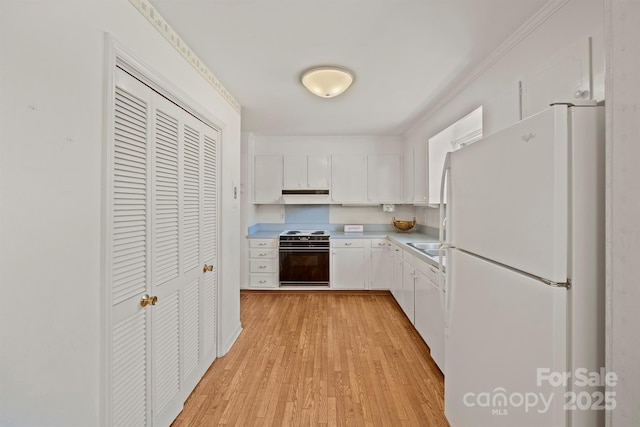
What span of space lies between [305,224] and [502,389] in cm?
387

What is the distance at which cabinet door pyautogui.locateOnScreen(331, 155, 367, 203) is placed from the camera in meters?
4.50

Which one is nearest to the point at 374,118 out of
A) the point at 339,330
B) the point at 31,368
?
the point at 339,330

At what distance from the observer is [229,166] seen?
264 centimetres

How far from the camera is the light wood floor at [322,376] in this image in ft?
5.85

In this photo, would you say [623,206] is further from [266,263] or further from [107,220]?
[266,263]

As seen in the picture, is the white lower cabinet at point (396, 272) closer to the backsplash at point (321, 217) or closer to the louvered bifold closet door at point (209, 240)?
the backsplash at point (321, 217)

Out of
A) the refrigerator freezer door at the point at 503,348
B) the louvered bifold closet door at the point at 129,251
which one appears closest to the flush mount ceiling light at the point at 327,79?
the louvered bifold closet door at the point at 129,251

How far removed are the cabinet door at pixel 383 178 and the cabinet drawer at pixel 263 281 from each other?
1.92 m

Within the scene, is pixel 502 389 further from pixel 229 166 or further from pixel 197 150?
pixel 229 166

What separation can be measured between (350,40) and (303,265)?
3.04 meters

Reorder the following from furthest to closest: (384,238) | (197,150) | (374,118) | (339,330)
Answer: (384,238) → (374,118) → (339,330) → (197,150)

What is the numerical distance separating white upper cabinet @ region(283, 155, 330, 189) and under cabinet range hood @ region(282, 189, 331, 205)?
0.09m

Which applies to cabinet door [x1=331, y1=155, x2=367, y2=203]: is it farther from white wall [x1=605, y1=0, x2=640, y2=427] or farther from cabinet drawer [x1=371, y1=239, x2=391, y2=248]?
white wall [x1=605, y1=0, x2=640, y2=427]

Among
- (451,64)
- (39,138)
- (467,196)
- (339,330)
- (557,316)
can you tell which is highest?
(451,64)
